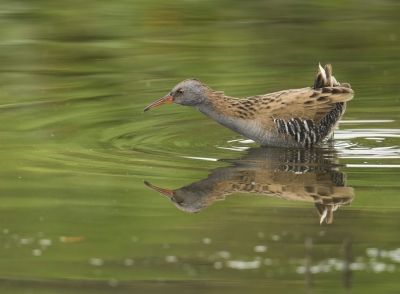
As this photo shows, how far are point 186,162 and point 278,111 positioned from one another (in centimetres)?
142

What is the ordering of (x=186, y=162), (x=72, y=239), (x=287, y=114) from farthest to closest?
(x=287, y=114), (x=186, y=162), (x=72, y=239)

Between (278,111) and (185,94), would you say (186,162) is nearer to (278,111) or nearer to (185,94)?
(185,94)

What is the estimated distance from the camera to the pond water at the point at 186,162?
6.28 m

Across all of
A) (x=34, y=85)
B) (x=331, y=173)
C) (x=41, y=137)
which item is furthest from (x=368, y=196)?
(x=34, y=85)

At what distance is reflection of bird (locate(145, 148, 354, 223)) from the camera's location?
777cm

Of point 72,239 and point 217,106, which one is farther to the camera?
point 217,106

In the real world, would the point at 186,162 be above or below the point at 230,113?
below

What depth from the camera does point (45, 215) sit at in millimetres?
7570

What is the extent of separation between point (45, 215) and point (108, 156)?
2.12 metres

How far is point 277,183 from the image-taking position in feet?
27.2

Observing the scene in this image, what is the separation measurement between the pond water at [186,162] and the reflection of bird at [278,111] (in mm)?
232

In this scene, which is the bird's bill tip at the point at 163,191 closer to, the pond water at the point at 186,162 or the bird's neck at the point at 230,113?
the pond water at the point at 186,162

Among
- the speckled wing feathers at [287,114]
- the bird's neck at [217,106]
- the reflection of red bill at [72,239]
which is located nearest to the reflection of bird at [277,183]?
the speckled wing feathers at [287,114]

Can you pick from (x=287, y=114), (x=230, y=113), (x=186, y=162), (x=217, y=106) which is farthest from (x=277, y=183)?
(x=217, y=106)
